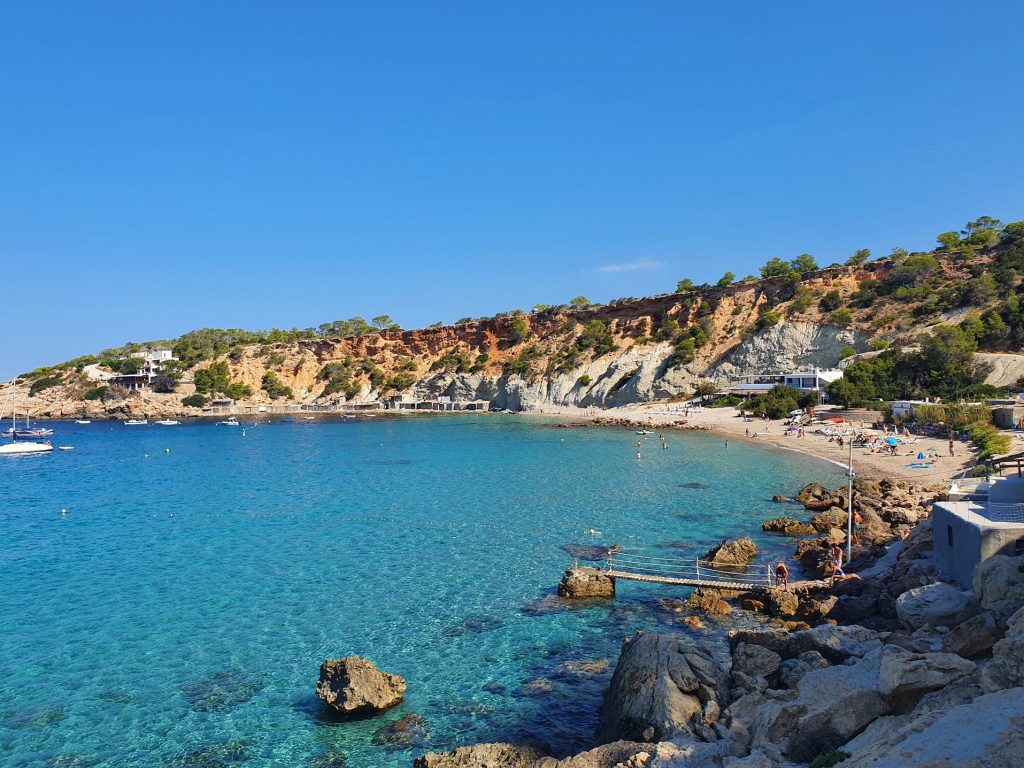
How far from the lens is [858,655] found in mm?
11891

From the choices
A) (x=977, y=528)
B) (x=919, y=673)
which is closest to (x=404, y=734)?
(x=919, y=673)

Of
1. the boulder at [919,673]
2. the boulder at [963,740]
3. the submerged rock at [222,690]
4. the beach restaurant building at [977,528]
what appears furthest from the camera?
the submerged rock at [222,690]

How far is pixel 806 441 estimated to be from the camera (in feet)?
175

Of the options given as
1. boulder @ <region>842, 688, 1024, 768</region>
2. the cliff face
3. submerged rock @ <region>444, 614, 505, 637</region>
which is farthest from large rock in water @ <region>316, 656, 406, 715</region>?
the cliff face

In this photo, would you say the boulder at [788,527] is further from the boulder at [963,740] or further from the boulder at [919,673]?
the boulder at [963,740]

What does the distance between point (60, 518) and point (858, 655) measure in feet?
120

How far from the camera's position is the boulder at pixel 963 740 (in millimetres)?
6035

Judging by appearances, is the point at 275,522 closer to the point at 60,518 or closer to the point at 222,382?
the point at 60,518

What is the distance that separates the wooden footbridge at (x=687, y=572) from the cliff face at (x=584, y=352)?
65.0 metres

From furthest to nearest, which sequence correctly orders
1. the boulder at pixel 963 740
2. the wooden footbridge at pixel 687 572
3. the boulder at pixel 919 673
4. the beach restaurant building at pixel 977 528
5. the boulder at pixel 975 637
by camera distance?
the wooden footbridge at pixel 687 572
the beach restaurant building at pixel 977 528
the boulder at pixel 975 637
the boulder at pixel 919 673
the boulder at pixel 963 740

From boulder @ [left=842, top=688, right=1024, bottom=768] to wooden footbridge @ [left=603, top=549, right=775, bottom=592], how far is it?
11.7m

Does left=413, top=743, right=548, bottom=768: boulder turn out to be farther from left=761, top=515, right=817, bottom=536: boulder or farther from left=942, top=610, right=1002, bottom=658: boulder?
left=761, top=515, right=817, bottom=536: boulder

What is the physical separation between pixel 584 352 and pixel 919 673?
9627cm

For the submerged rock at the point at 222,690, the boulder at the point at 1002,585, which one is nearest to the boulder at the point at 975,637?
the boulder at the point at 1002,585
